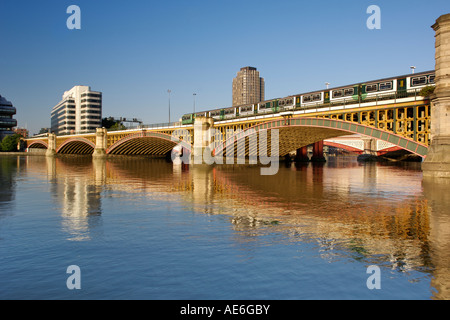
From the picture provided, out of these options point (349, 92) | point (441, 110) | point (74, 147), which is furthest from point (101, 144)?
point (441, 110)

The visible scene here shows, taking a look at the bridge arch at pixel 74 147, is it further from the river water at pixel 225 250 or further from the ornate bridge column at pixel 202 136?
the river water at pixel 225 250

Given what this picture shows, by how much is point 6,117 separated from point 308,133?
535ft

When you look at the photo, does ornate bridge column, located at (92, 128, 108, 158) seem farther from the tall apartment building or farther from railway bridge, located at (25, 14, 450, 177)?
the tall apartment building

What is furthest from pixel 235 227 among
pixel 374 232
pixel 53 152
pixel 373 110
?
pixel 53 152

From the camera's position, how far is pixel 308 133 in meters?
57.7

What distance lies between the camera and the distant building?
172 meters

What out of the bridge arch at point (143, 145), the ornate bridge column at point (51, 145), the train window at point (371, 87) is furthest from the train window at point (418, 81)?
the ornate bridge column at point (51, 145)

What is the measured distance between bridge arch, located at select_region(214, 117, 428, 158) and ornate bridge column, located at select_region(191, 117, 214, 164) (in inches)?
76.4

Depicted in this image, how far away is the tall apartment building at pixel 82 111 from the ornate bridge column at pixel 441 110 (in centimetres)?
16208

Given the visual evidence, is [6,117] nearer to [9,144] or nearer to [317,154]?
[9,144]

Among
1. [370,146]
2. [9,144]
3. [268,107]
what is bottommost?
[370,146]

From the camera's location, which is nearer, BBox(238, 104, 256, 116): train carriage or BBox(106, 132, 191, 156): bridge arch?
BBox(238, 104, 256, 116): train carriage

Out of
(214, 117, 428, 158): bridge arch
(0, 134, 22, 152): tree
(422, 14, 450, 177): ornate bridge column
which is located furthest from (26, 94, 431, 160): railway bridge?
(0, 134, 22, 152): tree
